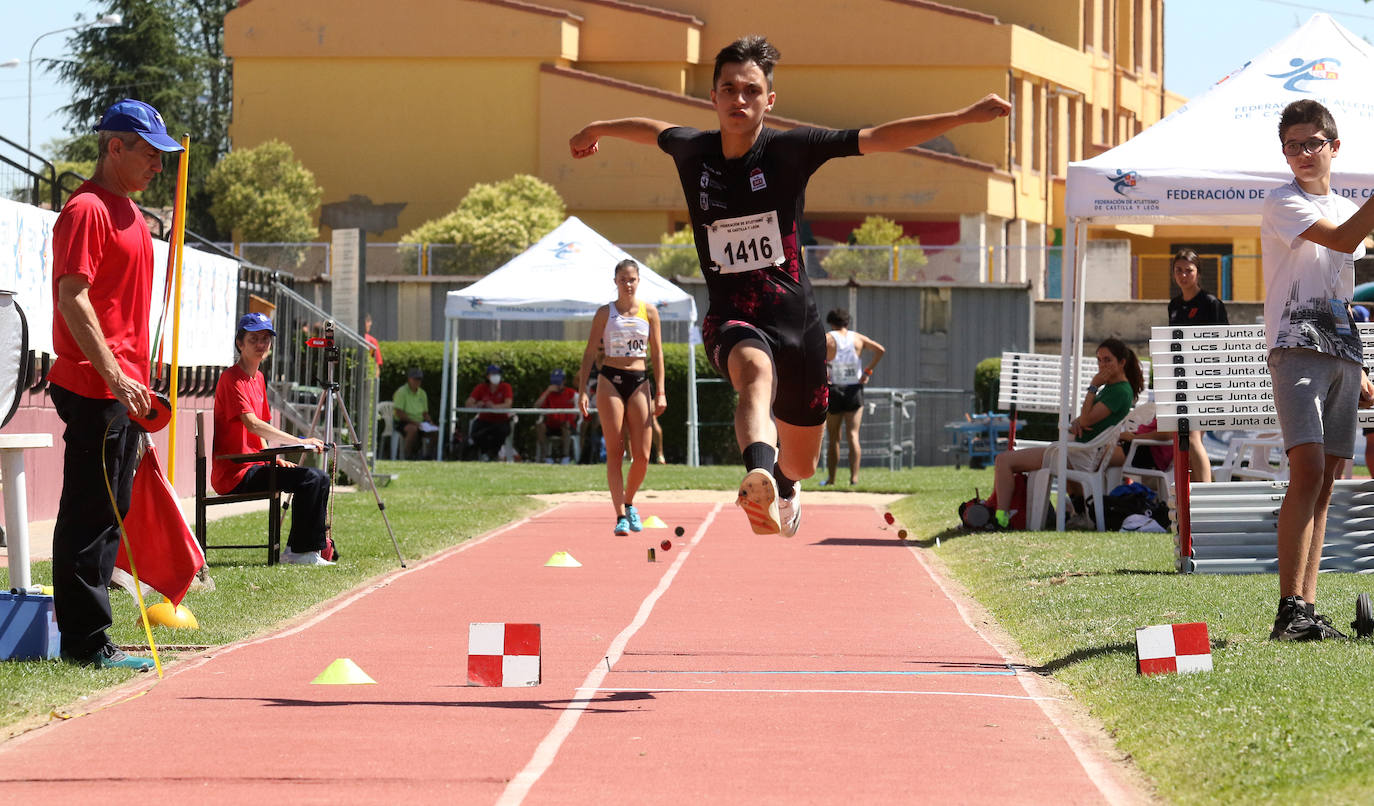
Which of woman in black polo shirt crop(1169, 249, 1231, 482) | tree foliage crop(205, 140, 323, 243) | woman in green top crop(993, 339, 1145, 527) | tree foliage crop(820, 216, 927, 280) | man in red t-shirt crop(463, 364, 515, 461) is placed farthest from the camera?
tree foliage crop(205, 140, 323, 243)

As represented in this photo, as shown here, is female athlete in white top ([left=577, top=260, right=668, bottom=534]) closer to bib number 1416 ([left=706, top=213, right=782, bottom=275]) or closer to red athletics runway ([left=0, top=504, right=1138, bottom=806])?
red athletics runway ([left=0, top=504, right=1138, bottom=806])

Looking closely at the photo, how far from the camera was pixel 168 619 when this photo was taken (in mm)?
8109

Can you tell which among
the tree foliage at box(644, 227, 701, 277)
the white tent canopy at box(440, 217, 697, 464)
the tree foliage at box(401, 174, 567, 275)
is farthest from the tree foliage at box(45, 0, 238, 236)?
the white tent canopy at box(440, 217, 697, 464)

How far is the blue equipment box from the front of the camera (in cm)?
694

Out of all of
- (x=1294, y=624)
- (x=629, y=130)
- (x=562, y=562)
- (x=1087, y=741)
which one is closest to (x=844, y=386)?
(x=562, y=562)

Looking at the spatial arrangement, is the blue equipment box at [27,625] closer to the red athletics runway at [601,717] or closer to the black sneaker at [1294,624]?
the red athletics runway at [601,717]

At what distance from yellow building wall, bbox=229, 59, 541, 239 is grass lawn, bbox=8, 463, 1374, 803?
133 feet

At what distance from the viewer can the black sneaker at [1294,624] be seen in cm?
712

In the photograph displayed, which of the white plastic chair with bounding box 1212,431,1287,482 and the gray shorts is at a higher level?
the gray shorts

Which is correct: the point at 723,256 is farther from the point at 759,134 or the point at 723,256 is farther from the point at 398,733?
the point at 398,733

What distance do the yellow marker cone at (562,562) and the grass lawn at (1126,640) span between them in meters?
0.93

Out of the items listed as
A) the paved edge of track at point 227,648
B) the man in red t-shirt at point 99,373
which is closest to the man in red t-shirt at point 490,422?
the paved edge of track at point 227,648

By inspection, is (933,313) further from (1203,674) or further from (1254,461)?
(1203,674)

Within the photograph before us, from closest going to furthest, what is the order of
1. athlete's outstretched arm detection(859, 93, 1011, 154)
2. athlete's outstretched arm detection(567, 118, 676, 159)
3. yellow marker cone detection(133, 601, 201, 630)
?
athlete's outstretched arm detection(859, 93, 1011, 154) < athlete's outstretched arm detection(567, 118, 676, 159) < yellow marker cone detection(133, 601, 201, 630)
